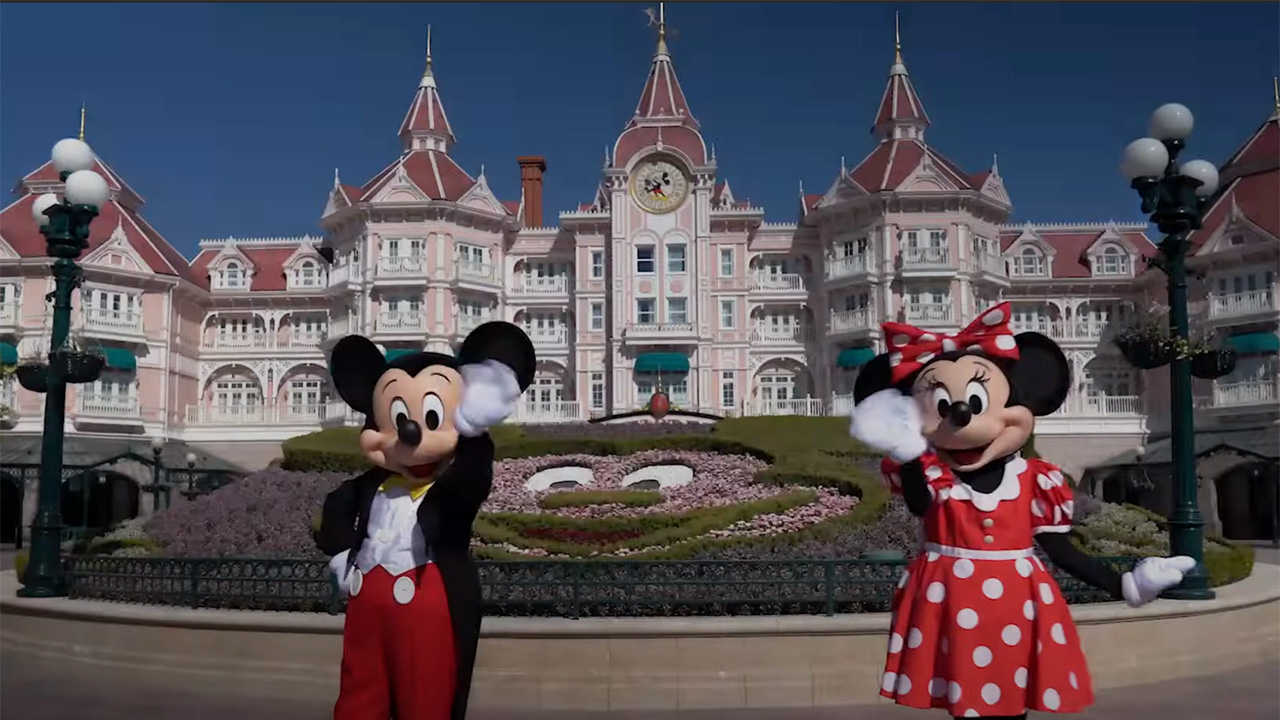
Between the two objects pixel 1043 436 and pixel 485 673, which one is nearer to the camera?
pixel 485 673

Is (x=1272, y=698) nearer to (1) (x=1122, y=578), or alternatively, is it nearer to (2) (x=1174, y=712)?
(2) (x=1174, y=712)

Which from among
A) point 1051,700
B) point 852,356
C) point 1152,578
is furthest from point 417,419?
point 852,356

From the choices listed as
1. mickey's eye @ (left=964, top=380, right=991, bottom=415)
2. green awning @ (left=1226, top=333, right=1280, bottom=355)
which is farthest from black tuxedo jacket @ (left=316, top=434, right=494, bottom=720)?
green awning @ (left=1226, top=333, right=1280, bottom=355)

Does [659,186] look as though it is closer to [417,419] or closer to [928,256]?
[928,256]

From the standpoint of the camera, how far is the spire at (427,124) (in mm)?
42812

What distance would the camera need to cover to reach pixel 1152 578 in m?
5.07

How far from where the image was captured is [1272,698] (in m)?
8.23

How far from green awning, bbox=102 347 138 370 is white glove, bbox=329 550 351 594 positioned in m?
35.5

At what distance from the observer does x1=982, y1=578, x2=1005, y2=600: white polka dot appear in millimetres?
5062

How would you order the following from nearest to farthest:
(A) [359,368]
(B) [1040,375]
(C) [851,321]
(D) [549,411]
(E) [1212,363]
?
1. (B) [1040,375]
2. (A) [359,368]
3. (E) [1212,363]
4. (C) [851,321]
5. (D) [549,411]

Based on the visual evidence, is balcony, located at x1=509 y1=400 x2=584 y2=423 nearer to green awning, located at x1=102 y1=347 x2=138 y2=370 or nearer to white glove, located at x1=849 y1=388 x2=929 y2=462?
green awning, located at x1=102 y1=347 x2=138 y2=370

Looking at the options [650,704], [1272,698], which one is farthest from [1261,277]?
[650,704]

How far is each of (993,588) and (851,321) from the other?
1308 inches

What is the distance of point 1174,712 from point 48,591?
1067 centimetres
